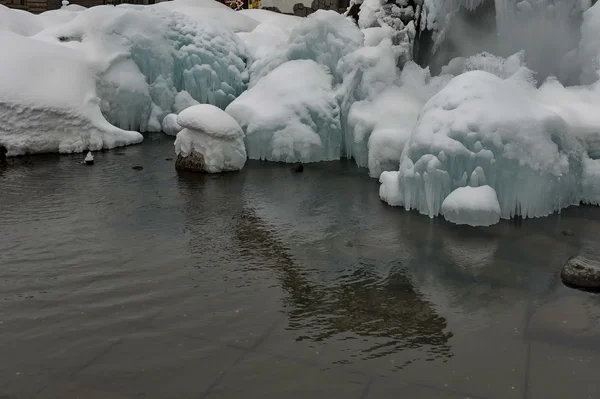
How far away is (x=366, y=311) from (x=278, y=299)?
0.89 m

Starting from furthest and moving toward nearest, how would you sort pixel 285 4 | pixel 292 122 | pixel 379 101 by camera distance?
pixel 285 4
pixel 292 122
pixel 379 101

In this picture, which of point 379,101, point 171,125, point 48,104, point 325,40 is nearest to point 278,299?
point 379,101

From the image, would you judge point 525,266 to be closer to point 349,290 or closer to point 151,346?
point 349,290

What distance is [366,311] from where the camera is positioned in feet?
21.5

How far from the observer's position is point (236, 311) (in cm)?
644

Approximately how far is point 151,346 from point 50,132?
866 centimetres

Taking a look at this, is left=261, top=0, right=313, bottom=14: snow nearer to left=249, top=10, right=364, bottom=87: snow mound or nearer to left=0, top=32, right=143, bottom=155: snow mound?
left=249, top=10, right=364, bottom=87: snow mound

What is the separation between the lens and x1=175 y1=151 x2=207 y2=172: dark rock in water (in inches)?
471

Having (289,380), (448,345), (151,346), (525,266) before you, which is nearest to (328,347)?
(289,380)

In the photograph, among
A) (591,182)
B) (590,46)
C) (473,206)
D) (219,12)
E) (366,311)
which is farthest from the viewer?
(219,12)

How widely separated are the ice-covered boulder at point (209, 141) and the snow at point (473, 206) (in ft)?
14.1

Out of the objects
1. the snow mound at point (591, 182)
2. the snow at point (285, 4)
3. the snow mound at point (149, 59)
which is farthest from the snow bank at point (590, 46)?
the snow at point (285, 4)

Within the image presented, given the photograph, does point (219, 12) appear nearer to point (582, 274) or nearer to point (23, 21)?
point (23, 21)

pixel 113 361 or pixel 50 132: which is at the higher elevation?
pixel 50 132
